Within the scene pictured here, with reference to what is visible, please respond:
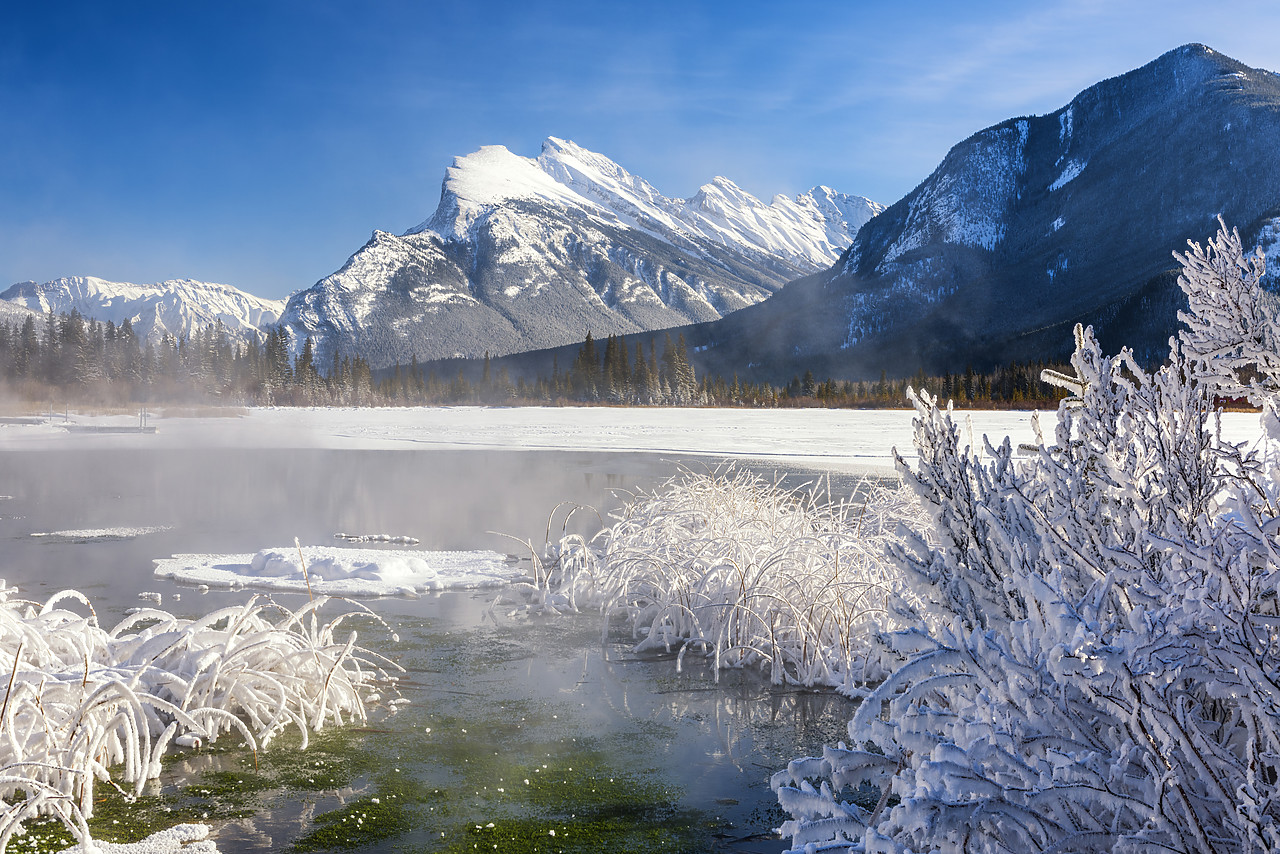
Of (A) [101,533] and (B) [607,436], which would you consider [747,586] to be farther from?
(B) [607,436]

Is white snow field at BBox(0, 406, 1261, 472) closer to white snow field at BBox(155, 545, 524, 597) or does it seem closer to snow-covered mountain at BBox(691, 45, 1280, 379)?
white snow field at BBox(155, 545, 524, 597)

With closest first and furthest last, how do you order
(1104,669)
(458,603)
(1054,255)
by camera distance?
(1104,669) → (458,603) → (1054,255)

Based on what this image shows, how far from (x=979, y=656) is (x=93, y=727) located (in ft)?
11.8

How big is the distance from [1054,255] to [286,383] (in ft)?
483

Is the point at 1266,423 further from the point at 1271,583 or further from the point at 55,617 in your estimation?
the point at 55,617

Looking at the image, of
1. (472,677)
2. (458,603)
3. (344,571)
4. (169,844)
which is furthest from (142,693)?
(344,571)

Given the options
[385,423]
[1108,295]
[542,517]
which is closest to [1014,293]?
[1108,295]

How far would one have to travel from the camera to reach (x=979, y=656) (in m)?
1.45

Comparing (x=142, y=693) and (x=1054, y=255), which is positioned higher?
(x=1054, y=255)

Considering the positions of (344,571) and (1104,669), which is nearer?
(1104,669)

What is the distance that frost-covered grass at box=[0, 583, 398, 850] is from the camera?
11.0 feet

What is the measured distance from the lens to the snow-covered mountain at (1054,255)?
13538 centimetres

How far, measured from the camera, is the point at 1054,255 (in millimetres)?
170125

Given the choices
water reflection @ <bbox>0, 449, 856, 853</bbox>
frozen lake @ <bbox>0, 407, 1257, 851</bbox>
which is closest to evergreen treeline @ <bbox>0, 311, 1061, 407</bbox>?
frozen lake @ <bbox>0, 407, 1257, 851</bbox>
